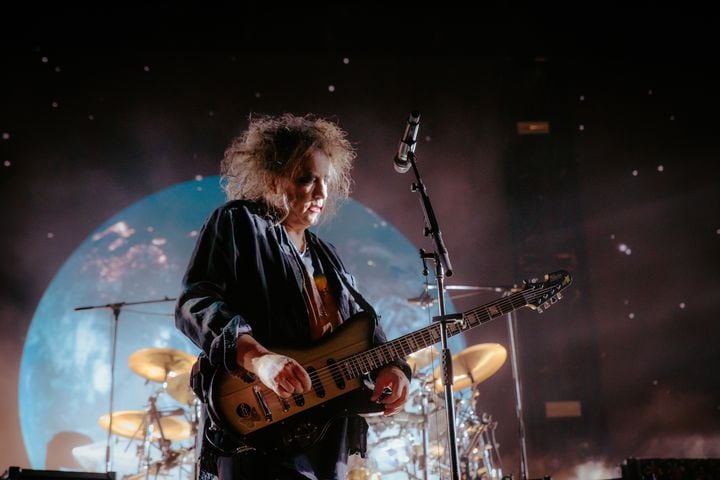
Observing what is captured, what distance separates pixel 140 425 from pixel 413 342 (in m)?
4.45

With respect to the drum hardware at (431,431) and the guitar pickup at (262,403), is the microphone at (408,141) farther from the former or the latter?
the drum hardware at (431,431)

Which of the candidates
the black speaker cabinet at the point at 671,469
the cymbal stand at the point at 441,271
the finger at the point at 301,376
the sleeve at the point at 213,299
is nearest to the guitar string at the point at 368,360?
the cymbal stand at the point at 441,271

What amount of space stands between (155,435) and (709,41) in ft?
25.1

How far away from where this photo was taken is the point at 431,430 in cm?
616

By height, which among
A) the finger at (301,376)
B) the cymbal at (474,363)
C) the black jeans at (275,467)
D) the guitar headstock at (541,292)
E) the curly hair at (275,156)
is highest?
the curly hair at (275,156)

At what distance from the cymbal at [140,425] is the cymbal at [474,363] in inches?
101

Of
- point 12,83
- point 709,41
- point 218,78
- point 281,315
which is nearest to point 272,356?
point 281,315

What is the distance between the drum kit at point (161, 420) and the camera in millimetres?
5875

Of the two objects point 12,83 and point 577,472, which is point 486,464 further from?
point 12,83

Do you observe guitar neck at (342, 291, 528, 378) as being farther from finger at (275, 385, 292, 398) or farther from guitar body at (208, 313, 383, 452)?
finger at (275, 385, 292, 398)

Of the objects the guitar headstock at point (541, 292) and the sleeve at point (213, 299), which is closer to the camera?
the sleeve at point (213, 299)

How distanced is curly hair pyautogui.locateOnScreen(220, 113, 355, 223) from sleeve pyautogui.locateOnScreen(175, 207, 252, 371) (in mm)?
336

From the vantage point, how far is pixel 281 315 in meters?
2.24

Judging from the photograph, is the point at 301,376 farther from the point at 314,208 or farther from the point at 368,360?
the point at 314,208
